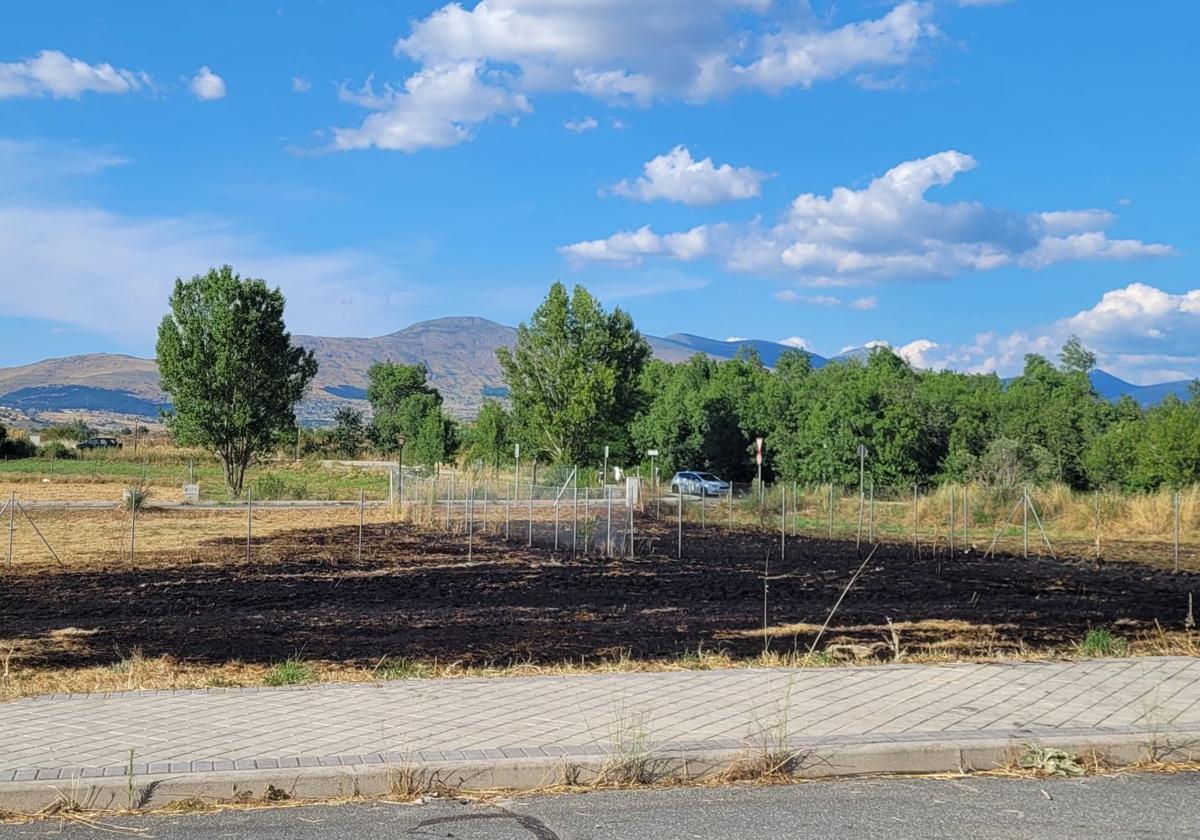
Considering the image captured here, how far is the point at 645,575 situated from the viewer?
1988 cm

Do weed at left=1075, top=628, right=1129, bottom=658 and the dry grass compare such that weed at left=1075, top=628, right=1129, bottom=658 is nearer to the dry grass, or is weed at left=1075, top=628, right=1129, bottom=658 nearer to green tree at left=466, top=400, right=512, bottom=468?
the dry grass

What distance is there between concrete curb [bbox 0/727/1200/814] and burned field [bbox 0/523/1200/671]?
318cm

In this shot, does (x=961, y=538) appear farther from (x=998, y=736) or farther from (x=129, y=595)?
(x=998, y=736)

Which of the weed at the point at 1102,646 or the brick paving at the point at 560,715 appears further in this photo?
the weed at the point at 1102,646

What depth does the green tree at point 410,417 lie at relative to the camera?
61719 millimetres

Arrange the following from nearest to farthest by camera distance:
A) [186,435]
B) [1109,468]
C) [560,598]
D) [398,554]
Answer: [560,598]
[398,554]
[186,435]
[1109,468]

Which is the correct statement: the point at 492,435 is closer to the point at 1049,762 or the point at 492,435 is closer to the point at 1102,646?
the point at 1102,646

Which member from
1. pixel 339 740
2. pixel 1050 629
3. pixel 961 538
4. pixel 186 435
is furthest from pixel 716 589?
pixel 186 435

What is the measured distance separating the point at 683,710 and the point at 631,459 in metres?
64.7

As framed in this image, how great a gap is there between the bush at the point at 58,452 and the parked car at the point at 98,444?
17.7ft

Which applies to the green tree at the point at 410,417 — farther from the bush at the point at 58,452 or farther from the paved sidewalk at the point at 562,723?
the paved sidewalk at the point at 562,723

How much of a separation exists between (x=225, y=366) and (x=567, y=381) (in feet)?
55.7

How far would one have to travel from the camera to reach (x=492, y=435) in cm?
6044

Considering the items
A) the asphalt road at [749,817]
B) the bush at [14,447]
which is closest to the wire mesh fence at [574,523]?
the asphalt road at [749,817]
